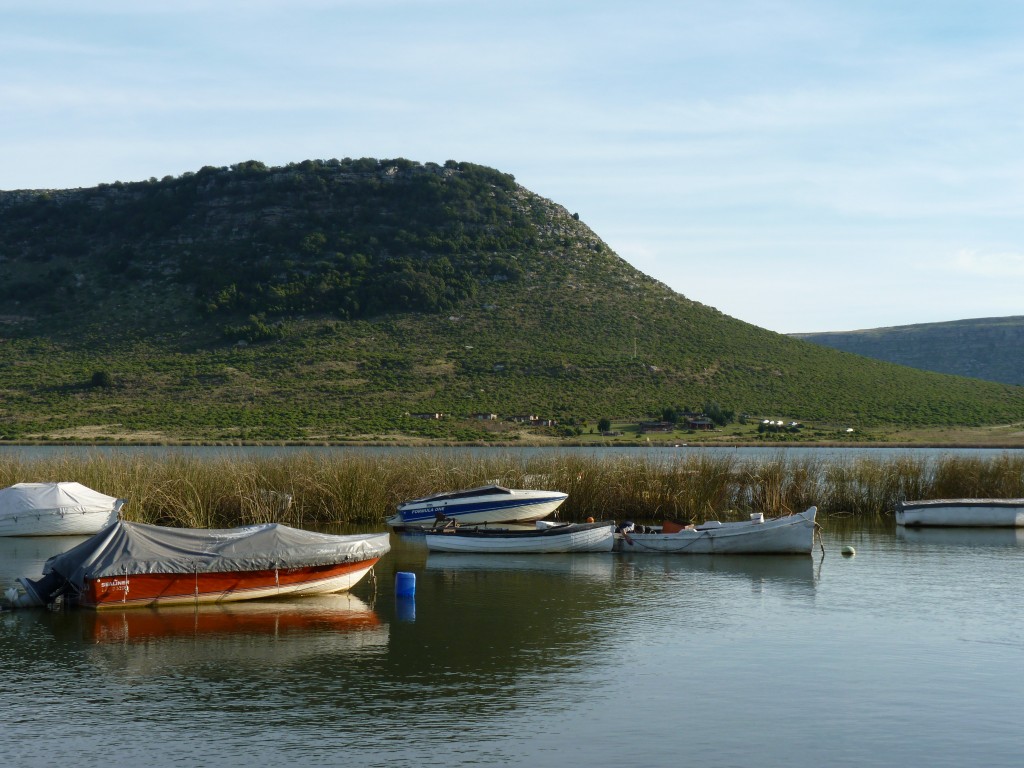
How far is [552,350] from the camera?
76375 millimetres

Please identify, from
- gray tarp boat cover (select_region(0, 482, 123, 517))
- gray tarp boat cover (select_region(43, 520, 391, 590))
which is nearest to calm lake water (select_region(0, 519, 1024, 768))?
gray tarp boat cover (select_region(43, 520, 391, 590))

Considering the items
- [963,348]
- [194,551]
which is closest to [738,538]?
[194,551]

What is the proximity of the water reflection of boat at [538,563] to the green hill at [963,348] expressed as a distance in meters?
134

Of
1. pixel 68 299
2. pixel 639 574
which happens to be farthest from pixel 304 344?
pixel 639 574

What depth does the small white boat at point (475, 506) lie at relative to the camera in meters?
28.3

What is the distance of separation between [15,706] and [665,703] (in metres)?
7.02

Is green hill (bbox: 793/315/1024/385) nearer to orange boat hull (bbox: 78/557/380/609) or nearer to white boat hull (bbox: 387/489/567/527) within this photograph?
white boat hull (bbox: 387/489/567/527)

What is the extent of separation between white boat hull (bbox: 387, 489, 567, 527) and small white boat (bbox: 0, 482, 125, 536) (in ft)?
22.6

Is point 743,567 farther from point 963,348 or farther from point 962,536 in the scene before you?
point 963,348

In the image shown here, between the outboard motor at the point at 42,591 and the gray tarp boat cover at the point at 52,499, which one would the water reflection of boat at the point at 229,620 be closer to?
the outboard motor at the point at 42,591

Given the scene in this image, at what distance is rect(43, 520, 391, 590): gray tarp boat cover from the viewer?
1742 cm

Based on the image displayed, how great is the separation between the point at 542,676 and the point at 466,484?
1783 centimetres

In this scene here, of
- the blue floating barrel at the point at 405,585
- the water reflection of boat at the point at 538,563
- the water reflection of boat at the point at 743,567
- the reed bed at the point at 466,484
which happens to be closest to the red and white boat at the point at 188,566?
the blue floating barrel at the point at 405,585

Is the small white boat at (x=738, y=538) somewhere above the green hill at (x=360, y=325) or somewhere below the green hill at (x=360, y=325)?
below
